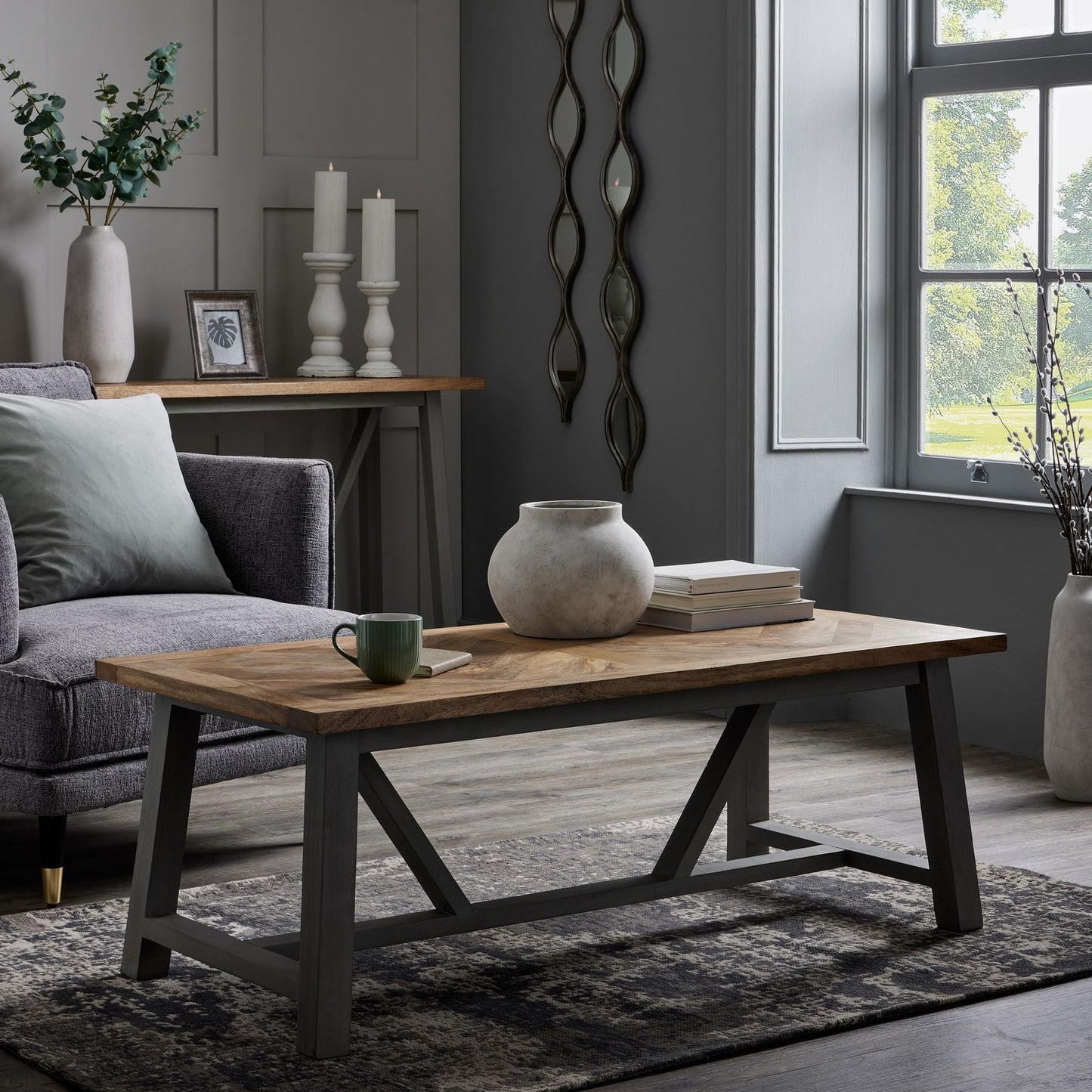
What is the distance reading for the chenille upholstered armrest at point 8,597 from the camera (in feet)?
10.0

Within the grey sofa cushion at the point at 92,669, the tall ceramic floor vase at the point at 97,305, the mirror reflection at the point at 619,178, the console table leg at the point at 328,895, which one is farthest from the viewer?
the mirror reflection at the point at 619,178

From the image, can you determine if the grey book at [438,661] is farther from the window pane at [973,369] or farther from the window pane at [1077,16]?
the window pane at [1077,16]

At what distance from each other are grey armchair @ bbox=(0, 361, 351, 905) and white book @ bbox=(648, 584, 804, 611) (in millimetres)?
759

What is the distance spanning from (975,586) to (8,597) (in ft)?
7.45

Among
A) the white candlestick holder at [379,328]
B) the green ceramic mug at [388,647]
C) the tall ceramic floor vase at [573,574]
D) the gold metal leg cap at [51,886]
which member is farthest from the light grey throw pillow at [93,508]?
the white candlestick holder at [379,328]

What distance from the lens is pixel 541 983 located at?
8.52 feet

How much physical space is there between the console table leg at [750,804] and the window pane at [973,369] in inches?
59.3

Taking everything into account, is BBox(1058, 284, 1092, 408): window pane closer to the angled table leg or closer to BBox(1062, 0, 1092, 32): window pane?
BBox(1062, 0, 1092, 32): window pane

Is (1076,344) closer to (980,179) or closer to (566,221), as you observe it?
(980,179)

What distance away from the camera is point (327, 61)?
5.14 metres

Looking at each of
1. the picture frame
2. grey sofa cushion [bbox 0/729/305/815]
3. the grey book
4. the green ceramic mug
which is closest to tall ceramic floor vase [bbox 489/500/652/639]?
the grey book

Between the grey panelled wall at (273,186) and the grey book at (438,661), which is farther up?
the grey panelled wall at (273,186)

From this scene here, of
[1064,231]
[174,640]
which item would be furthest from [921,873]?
[1064,231]

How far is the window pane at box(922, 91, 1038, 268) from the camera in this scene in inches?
168
